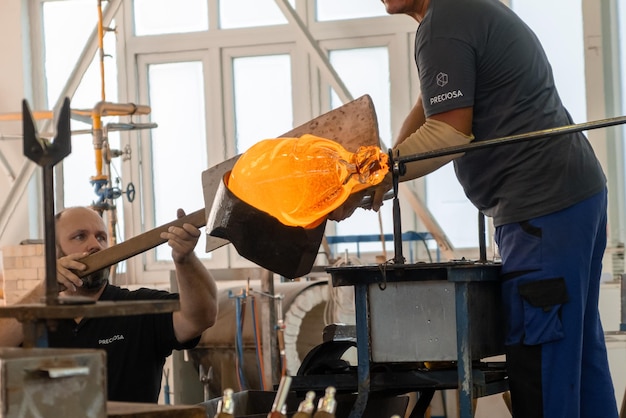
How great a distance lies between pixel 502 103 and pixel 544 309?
45 centimetres

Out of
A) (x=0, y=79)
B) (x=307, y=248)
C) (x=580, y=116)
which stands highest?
(x=0, y=79)

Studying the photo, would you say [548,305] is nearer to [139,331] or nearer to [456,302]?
[456,302]

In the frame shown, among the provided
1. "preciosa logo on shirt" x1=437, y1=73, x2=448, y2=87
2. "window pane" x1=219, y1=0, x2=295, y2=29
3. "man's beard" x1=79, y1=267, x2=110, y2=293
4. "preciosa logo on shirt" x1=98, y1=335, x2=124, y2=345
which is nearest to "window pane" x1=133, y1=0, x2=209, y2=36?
"window pane" x1=219, y1=0, x2=295, y2=29

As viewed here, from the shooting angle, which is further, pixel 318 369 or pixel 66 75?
pixel 66 75

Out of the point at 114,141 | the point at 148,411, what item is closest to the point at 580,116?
the point at 114,141

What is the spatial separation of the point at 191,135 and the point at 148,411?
544cm

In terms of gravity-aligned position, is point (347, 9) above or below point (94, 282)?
above

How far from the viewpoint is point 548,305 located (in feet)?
6.47

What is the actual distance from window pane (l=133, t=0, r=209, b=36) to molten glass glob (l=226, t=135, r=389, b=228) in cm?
479

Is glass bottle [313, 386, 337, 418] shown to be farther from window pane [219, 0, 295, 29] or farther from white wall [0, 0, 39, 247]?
white wall [0, 0, 39, 247]

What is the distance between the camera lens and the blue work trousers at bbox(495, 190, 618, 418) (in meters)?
1.98

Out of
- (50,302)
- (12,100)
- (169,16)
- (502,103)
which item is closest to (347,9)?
(169,16)

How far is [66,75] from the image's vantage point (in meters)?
6.84

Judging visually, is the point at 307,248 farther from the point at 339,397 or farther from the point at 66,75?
the point at 66,75
